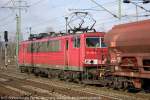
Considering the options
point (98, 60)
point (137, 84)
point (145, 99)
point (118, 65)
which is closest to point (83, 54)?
point (98, 60)

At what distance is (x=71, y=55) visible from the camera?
27438 millimetres

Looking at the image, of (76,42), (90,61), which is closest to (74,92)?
(90,61)

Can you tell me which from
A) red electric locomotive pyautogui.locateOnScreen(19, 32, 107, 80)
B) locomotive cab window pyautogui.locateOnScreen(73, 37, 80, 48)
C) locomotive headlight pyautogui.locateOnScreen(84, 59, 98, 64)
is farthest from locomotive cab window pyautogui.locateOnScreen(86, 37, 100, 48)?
locomotive headlight pyautogui.locateOnScreen(84, 59, 98, 64)

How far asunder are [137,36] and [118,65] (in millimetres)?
2602

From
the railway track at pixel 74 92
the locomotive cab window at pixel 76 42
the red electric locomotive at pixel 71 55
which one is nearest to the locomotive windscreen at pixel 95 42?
the red electric locomotive at pixel 71 55

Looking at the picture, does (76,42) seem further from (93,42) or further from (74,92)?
(74,92)

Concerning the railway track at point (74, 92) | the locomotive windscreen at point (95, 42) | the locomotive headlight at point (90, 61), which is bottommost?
the railway track at point (74, 92)

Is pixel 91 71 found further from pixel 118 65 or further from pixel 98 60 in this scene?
pixel 118 65

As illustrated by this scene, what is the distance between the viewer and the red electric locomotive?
25.4 m

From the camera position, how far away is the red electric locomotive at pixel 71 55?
25422 millimetres

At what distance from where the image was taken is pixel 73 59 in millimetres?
27094

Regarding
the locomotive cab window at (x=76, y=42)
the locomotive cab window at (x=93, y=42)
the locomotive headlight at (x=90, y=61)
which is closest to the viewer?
the locomotive headlight at (x=90, y=61)

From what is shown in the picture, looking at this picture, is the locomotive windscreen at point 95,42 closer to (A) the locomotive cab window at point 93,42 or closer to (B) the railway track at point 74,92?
(A) the locomotive cab window at point 93,42

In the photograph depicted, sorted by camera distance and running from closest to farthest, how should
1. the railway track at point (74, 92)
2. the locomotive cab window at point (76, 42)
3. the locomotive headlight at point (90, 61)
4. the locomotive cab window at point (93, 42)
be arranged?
the railway track at point (74, 92) < the locomotive headlight at point (90, 61) < the locomotive cab window at point (93, 42) < the locomotive cab window at point (76, 42)
